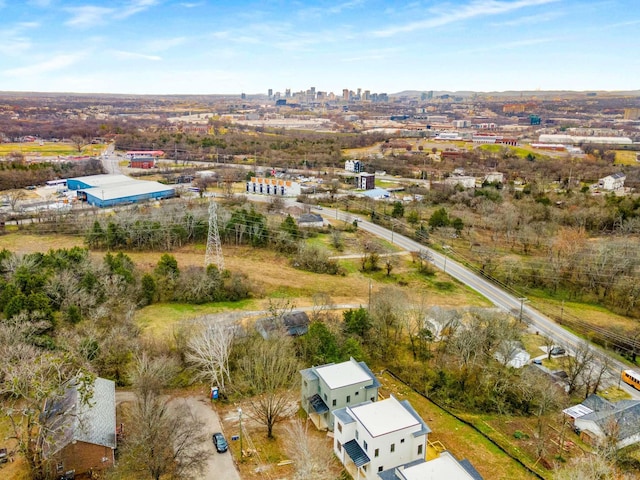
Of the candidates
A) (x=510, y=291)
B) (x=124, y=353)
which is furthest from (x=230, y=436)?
(x=510, y=291)

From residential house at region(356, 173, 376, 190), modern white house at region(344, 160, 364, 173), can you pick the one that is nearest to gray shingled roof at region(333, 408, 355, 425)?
residential house at region(356, 173, 376, 190)

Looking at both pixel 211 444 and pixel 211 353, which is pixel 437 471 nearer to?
pixel 211 444

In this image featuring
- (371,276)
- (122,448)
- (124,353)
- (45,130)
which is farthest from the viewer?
(45,130)

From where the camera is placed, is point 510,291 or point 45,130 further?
point 45,130

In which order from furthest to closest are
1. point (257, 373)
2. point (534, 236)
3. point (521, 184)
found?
point (521, 184) → point (534, 236) → point (257, 373)

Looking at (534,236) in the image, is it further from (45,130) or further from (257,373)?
(45,130)

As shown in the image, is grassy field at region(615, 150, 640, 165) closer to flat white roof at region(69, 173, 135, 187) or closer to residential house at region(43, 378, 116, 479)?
flat white roof at region(69, 173, 135, 187)

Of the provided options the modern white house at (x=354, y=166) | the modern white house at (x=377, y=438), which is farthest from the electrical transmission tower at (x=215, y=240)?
the modern white house at (x=354, y=166)
